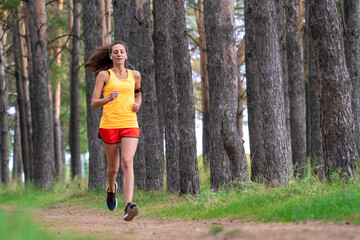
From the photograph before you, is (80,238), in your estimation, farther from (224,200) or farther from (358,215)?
(224,200)

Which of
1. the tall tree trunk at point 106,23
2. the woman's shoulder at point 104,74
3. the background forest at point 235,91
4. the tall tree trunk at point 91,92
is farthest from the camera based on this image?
the tall tree trunk at point 106,23

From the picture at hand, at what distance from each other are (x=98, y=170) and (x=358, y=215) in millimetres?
11858

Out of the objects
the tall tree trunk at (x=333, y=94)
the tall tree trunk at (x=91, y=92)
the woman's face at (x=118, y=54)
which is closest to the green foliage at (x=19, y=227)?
the woman's face at (x=118, y=54)

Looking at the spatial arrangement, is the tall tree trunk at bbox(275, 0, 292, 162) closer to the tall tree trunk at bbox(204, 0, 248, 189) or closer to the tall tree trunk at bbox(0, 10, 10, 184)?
the tall tree trunk at bbox(204, 0, 248, 189)

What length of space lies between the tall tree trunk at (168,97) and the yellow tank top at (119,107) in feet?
13.1

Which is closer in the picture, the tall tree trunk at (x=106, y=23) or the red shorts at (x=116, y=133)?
the red shorts at (x=116, y=133)

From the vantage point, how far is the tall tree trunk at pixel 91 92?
16172mm

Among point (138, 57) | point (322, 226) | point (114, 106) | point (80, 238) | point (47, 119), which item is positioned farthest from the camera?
point (47, 119)

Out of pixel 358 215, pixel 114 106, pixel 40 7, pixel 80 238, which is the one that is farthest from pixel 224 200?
pixel 40 7

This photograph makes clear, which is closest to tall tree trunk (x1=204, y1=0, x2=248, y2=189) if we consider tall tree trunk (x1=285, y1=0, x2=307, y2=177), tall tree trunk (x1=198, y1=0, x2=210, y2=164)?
tall tree trunk (x1=285, y1=0, x2=307, y2=177)

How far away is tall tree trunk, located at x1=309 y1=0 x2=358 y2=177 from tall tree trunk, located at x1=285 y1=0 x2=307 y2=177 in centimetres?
826

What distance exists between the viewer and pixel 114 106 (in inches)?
306

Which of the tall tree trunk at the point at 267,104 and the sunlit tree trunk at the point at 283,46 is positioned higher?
the sunlit tree trunk at the point at 283,46

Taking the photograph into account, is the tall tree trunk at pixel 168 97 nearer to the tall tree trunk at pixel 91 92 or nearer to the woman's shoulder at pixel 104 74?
the tall tree trunk at pixel 91 92
